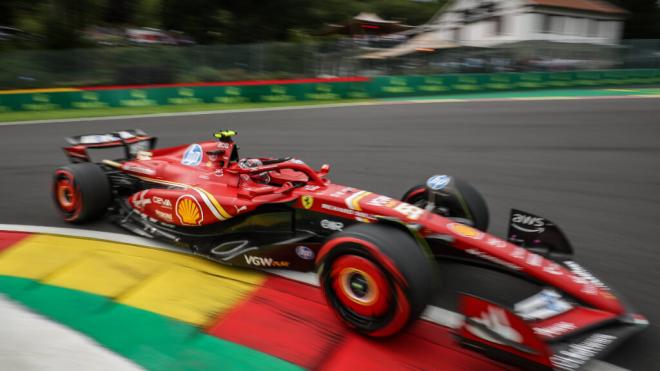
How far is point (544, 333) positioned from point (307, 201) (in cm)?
194

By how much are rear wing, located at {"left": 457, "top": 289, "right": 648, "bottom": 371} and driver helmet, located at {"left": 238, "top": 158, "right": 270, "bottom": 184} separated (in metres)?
2.33

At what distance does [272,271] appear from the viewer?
13.9 ft

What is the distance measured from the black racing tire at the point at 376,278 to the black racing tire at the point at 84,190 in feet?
9.96

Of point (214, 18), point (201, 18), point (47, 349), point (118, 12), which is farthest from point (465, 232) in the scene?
point (118, 12)

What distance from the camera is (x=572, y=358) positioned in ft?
8.89

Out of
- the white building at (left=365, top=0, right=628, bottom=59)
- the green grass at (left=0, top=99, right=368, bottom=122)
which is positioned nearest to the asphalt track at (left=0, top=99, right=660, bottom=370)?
the green grass at (left=0, top=99, right=368, bottom=122)

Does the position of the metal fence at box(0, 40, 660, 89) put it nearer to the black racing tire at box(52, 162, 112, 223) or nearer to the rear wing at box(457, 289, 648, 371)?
the black racing tire at box(52, 162, 112, 223)

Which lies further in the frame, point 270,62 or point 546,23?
point 546,23

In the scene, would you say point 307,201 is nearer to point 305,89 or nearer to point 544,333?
point 544,333

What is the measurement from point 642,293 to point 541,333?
5.21ft

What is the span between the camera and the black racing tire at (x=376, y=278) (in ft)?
9.89

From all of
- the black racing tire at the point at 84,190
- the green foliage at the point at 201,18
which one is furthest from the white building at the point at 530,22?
the black racing tire at the point at 84,190

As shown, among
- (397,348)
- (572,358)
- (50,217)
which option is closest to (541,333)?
(572,358)

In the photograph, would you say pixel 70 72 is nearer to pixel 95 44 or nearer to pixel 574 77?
pixel 95 44
